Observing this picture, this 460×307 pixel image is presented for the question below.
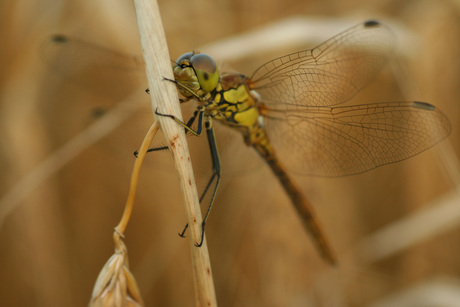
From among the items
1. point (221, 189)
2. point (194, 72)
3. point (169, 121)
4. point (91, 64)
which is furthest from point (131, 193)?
point (221, 189)

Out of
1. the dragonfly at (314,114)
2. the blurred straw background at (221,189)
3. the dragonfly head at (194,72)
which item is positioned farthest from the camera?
the blurred straw background at (221,189)

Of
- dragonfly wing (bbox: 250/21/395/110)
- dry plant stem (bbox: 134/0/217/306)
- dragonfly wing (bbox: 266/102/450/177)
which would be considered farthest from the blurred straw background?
dry plant stem (bbox: 134/0/217/306)

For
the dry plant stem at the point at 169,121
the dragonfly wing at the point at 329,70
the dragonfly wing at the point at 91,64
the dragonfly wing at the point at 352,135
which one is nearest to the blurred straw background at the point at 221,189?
the dragonfly wing at the point at 91,64

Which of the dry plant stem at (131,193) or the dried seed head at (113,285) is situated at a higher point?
the dry plant stem at (131,193)

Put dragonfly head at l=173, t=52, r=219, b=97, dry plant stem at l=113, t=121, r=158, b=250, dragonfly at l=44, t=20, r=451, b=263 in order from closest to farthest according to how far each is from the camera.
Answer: dry plant stem at l=113, t=121, r=158, b=250, dragonfly head at l=173, t=52, r=219, b=97, dragonfly at l=44, t=20, r=451, b=263

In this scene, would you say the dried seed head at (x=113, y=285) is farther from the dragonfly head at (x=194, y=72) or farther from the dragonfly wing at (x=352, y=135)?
the dragonfly wing at (x=352, y=135)

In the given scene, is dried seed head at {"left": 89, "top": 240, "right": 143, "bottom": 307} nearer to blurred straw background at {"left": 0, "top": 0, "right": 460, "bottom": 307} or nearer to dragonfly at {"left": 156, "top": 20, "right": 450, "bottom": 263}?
dragonfly at {"left": 156, "top": 20, "right": 450, "bottom": 263}
